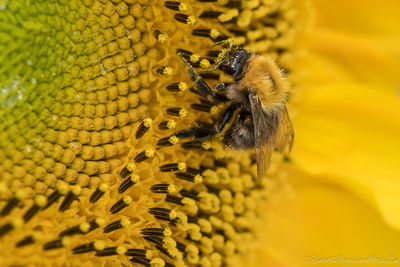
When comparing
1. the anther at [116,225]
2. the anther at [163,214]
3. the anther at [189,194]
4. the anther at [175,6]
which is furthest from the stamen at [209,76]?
the anther at [116,225]

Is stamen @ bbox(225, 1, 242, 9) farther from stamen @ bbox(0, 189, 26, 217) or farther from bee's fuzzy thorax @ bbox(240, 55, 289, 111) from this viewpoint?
stamen @ bbox(0, 189, 26, 217)

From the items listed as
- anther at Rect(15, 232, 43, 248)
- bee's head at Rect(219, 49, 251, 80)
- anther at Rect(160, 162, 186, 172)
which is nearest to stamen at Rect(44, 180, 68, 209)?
anther at Rect(15, 232, 43, 248)

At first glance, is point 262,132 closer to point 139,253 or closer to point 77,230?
point 139,253

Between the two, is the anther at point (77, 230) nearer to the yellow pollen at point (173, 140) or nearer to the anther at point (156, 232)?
the anther at point (156, 232)

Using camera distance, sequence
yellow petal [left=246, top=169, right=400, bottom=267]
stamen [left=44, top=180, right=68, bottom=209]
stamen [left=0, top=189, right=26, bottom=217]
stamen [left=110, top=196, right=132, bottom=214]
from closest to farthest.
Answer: stamen [left=0, top=189, right=26, bottom=217]
stamen [left=44, top=180, right=68, bottom=209]
stamen [left=110, top=196, right=132, bottom=214]
yellow petal [left=246, top=169, right=400, bottom=267]

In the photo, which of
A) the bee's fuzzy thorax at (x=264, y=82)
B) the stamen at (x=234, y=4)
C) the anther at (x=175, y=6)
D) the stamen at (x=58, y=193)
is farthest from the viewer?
the stamen at (x=234, y=4)

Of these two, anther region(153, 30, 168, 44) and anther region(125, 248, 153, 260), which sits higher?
anther region(153, 30, 168, 44)

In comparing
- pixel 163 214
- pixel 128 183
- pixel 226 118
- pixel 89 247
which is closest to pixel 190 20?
pixel 226 118

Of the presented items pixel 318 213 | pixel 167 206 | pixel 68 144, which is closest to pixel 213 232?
pixel 167 206
